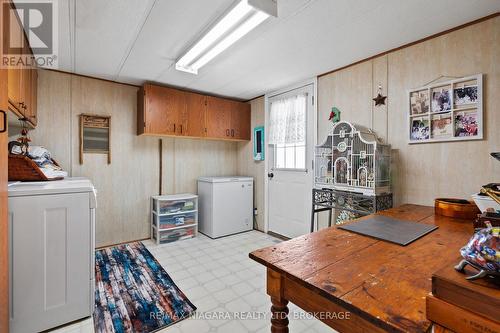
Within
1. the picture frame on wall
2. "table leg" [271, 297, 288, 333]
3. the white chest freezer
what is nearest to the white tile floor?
the white chest freezer

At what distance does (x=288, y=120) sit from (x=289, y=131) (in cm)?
17

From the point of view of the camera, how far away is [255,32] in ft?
6.62

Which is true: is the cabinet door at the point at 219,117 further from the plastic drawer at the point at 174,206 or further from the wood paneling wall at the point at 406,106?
the wood paneling wall at the point at 406,106

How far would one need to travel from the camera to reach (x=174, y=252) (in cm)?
313

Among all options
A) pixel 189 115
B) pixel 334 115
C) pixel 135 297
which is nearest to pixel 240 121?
pixel 189 115

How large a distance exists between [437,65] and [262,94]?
7.86ft

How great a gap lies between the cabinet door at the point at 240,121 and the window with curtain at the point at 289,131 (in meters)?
0.57

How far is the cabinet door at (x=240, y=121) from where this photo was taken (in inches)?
162

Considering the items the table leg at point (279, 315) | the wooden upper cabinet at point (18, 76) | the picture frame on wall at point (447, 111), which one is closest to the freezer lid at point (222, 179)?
the wooden upper cabinet at point (18, 76)

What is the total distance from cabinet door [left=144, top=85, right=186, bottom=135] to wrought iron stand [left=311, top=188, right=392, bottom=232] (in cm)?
223

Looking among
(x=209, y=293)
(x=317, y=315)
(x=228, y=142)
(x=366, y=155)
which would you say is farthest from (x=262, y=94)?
(x=317, y=315)

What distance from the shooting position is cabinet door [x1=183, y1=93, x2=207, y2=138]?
3.61m

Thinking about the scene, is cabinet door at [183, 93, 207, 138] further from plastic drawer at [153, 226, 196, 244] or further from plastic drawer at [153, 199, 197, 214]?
plastic drawer at [153, 226, 196, 244]

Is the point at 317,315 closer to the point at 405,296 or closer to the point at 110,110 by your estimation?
the point at 405,296
